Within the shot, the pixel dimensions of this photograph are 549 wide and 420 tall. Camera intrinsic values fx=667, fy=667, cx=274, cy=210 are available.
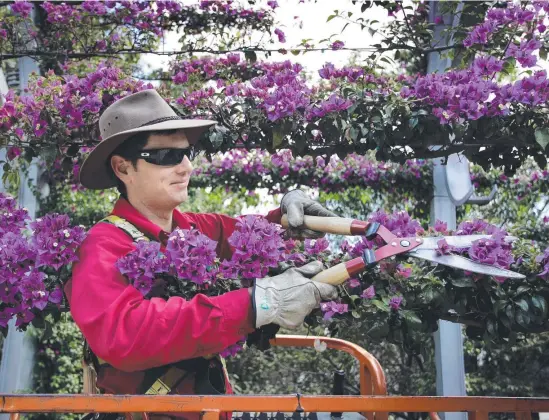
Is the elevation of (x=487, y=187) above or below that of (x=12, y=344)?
above

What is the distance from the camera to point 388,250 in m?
2.55

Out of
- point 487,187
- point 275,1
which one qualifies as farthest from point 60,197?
point 487,187

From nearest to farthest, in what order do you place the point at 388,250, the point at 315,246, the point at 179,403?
the point at 179,403
the point at 388,250
the point at 315,246

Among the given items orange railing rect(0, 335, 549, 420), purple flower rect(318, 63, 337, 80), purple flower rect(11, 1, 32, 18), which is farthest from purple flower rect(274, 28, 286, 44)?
orange railing rect(0, 335, 549, 420)

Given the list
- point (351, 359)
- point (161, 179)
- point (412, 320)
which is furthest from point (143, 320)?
point (351, 359)

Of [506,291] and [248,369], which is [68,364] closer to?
[248,369]

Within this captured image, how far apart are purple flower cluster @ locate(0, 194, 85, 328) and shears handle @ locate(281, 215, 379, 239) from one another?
94cm

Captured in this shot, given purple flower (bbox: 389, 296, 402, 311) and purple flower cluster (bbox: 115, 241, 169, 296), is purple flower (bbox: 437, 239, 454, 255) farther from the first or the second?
purple flower cluster (bbox: 115, 241, 169, 296)

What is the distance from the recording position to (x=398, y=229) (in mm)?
2830

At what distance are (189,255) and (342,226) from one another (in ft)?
2.14

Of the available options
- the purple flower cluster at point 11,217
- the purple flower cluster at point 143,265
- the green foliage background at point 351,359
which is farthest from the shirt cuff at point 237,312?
the green foliage background at point 351,359

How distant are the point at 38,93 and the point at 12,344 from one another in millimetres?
3000

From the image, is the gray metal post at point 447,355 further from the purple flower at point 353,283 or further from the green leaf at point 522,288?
the purple flower at point 353,283

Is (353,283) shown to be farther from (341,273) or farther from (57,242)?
(57,242)
